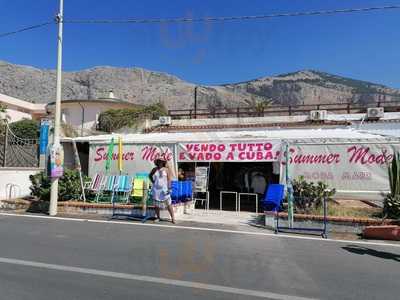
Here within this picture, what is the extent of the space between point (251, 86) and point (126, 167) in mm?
82798

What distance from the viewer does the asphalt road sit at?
523 centimetres

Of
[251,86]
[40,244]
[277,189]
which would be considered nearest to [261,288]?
[40,244]

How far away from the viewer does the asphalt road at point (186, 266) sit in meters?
5.23

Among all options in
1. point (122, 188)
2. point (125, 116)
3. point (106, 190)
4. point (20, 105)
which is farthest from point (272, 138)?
point (20, 105)

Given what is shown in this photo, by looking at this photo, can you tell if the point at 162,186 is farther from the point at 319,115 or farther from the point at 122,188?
the point at 319,115

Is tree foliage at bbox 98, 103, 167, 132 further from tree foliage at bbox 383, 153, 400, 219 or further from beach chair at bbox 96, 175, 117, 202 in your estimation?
tree foliage at bbox 383, 153, 400, 219

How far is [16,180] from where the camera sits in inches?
625

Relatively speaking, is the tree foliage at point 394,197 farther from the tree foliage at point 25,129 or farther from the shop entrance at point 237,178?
the tree foliage at point 25,129

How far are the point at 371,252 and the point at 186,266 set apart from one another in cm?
380

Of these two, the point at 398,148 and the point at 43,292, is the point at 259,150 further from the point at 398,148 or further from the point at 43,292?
the point at 43,292

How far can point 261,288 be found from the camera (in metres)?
5.40

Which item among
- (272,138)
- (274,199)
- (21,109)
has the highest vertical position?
(21,109)

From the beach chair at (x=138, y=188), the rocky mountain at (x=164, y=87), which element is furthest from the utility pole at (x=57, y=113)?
the rocky mountain at (x=164, y=87)

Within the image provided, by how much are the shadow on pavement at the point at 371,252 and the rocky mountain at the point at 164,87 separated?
2577 inches
